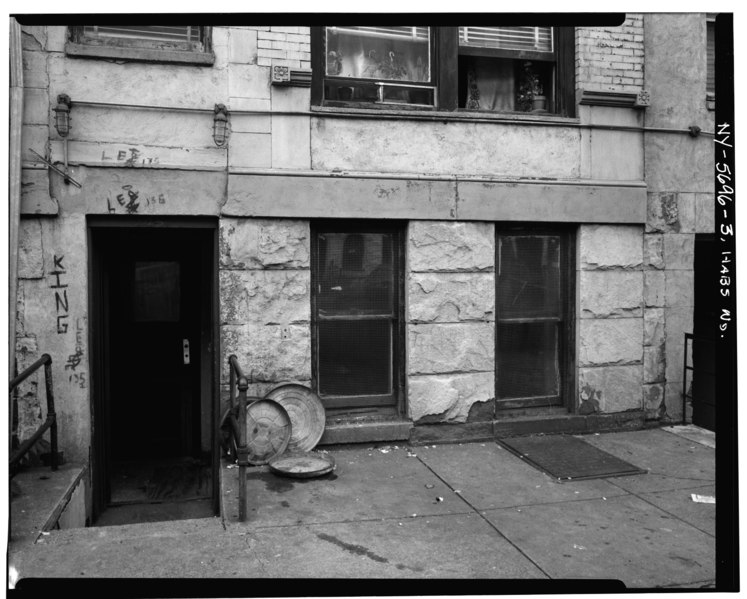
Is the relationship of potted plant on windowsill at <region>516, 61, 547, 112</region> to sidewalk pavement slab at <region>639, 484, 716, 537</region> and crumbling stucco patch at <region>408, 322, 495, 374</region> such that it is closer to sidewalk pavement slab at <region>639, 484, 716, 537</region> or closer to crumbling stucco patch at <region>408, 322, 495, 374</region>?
crumbling stucco patch at <region>408, 322, 495, 374</region>

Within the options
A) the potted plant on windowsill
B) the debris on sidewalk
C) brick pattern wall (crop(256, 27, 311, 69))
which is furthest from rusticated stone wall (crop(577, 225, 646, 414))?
brick pattern wall (crop(256, 27, 311, 69))

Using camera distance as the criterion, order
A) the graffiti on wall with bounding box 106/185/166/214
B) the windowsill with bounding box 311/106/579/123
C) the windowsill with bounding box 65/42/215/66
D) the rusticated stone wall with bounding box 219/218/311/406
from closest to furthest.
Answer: the windowsill with bounding box 65/42/215/66 < the graffiti on wall with bounding box 106/185/166/214 < the rusticated stone wall with bounding box 219/218/311/406 < the windowsill with bounding box 311/106/579/123

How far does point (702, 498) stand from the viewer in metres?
5.13

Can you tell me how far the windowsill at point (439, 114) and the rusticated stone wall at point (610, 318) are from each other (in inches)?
47.3

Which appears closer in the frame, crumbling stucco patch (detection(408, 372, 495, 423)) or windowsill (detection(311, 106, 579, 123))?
windowsill (detection(311, 106, 579, 123))

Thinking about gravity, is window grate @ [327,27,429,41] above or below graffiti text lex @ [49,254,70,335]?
above

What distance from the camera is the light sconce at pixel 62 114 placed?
5.51 m

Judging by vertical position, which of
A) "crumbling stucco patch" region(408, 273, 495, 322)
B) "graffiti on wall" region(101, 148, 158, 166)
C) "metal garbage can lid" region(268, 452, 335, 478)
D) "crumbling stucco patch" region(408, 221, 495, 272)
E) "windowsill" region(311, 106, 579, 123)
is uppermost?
"windowsill" region(311, 106, 579, 123)

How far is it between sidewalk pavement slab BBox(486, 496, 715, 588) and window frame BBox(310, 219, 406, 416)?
6.31 ft

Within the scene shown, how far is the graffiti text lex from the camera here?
222 inches

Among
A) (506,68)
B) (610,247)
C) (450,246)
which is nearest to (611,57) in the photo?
(506,68)

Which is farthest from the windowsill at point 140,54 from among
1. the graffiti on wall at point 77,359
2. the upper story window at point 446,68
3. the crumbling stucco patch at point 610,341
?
the crumbling stucco patch at point 610,341

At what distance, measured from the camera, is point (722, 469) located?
404 centimetres

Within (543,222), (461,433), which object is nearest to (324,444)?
(461,433)
